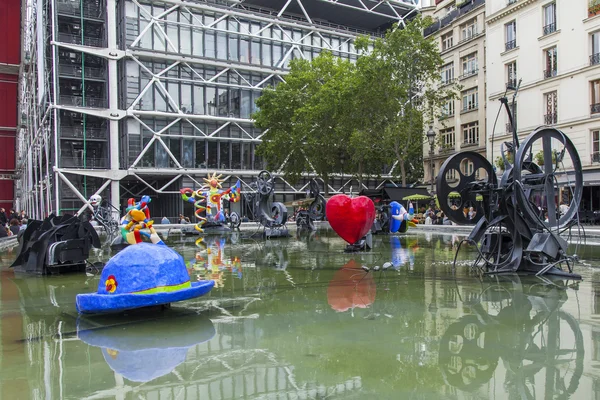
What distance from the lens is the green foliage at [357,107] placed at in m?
33.3

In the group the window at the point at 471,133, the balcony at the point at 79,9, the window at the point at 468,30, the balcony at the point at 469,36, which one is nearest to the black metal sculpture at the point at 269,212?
the window at the point at 471,133

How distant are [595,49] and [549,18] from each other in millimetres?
4423

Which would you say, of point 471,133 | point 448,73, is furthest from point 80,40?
point 471,133

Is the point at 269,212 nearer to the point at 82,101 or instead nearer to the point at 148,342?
the point at 148,342

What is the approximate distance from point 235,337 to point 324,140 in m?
33.5

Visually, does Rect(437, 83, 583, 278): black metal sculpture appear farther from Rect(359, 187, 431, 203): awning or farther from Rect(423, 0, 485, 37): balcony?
Rect(423, 0, 485, 37): balcony

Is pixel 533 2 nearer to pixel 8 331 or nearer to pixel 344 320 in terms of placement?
pixel 344 320

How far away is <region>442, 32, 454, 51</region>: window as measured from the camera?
47.8 meters

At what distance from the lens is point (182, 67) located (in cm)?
4797

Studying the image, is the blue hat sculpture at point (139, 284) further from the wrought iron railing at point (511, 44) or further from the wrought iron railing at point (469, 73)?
the wrought iron railing at point (469, 73)

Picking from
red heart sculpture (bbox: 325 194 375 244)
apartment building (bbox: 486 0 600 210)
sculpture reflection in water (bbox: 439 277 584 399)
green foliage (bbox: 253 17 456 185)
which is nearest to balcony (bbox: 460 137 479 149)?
apartment building (bbox: 486 0 600 210)

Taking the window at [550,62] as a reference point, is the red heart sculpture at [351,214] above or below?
below

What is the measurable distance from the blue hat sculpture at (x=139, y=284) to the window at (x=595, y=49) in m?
31.7

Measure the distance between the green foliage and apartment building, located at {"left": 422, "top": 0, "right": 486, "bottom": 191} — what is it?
569 centimetres
